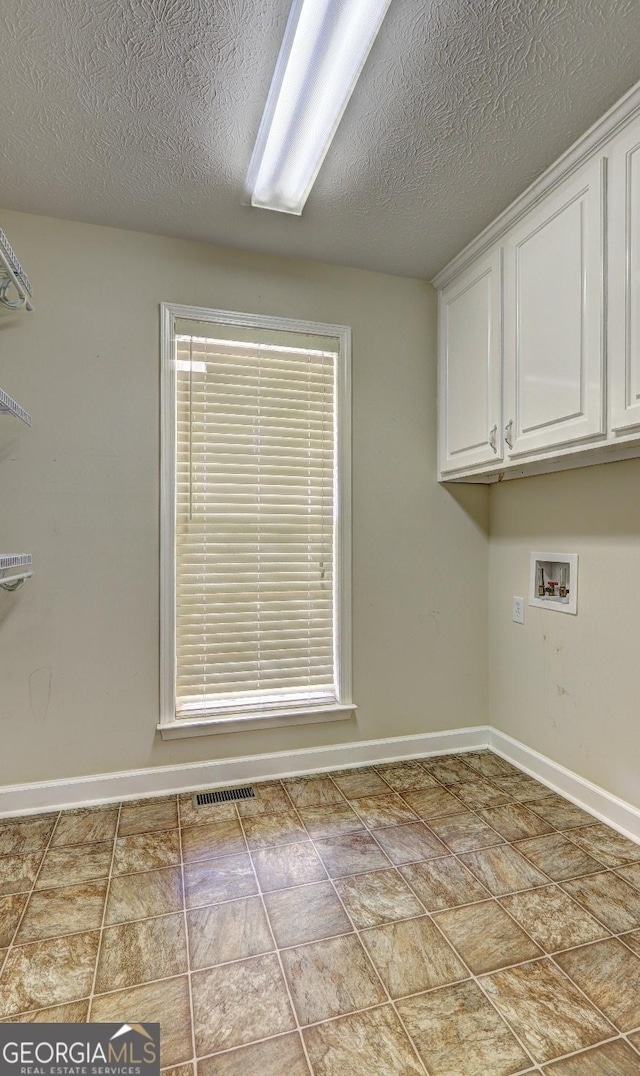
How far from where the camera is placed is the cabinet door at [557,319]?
169cm

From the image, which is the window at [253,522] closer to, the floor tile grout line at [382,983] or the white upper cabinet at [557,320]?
the white upper cabinet at [557,320]

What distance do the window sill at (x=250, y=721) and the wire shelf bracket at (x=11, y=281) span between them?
1777 millimetres

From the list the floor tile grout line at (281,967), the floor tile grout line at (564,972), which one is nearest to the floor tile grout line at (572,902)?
the floor tile grout line at (564,972)

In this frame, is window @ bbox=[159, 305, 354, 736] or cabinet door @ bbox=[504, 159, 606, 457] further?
window @ bbox=[159, 305, 354, 736]

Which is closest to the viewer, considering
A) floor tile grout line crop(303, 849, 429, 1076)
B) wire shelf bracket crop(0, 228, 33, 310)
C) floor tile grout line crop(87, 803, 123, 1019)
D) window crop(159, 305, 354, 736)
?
floor tile grout line crop(303, 849, 429, 1076)

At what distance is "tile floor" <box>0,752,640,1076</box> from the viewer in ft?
3.81

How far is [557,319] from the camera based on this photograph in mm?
1862

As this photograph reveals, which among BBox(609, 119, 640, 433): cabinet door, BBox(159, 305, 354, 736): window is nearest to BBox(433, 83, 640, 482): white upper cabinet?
BBox(609, 119, 640, 433): cabinet door

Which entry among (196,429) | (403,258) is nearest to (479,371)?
(403,258)

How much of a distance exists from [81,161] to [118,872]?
242 centimetres

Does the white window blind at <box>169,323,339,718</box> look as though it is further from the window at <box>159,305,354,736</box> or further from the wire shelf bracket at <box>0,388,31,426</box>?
the wire shelf bracket at <box>0,388,31,426</box>

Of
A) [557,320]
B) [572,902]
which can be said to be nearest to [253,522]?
[557,320]

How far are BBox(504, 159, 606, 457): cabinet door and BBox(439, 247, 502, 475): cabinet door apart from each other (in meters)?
0.08

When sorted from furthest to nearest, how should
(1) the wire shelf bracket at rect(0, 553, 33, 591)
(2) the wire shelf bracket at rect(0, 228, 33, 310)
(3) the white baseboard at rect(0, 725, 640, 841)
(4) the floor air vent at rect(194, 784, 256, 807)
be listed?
(4) the floor air vent at rect(194, 784, 256, 807) < (3) the white baseboard at rect(0, 725, 640, 841) < (1) the wire shelf bracket at rect(0, 553, 33, 591) < (2) the wire shelf bracket at rect(0, 228, 33, 310)
